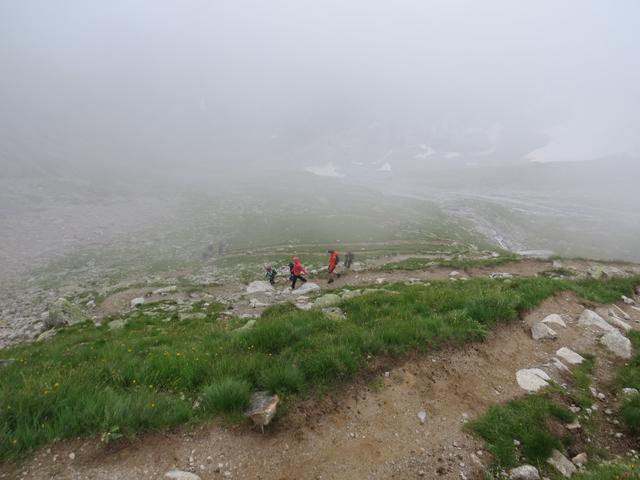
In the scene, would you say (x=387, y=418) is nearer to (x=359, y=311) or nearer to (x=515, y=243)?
(x=359, y=311)

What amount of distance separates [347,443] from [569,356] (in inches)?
291

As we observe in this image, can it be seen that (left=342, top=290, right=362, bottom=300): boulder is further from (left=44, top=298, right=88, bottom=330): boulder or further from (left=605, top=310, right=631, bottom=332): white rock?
(left=44, top=298, right=88, bottom=330): boulder

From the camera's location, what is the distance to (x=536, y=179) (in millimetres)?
199125

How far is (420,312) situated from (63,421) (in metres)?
9.50

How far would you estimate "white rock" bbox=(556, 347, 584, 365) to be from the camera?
29.8ft

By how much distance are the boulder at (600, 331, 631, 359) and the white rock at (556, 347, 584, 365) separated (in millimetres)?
1409

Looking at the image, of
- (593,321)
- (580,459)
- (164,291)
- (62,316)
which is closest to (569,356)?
(593,321)

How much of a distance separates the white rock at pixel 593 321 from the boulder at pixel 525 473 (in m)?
8.13

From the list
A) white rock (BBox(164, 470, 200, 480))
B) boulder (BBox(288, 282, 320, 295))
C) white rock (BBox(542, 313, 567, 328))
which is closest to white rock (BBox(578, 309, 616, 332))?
white rock (BBox(542, 313, 567, 328))

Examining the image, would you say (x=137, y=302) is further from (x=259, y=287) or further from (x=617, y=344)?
(x=617, y=344)

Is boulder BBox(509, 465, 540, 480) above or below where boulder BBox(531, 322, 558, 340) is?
above

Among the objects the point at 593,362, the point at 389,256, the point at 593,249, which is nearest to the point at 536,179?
the point at 593,249

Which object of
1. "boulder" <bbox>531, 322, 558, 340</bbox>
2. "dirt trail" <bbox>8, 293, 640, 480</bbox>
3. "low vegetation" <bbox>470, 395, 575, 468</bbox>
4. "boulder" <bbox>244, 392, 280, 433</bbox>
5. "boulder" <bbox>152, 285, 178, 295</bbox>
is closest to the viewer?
"dirt trail" <bbox>8, 293, 640, 480</bbox>

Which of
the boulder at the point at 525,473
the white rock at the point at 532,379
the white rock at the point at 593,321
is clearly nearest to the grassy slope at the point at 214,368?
the white rock at the point at 532,379
